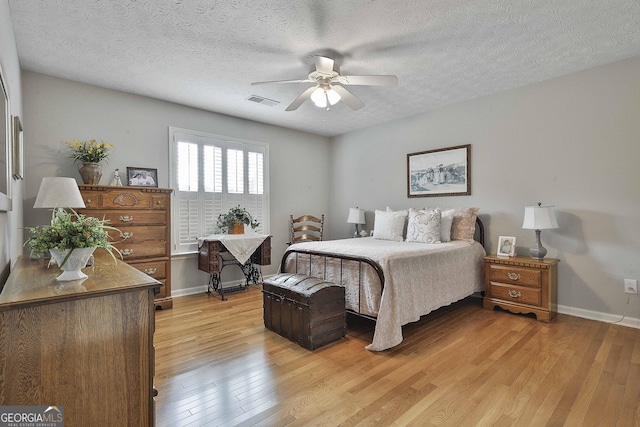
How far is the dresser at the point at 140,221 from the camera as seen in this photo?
327 centimetres

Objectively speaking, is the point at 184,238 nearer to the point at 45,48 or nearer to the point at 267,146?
the point at 267,146

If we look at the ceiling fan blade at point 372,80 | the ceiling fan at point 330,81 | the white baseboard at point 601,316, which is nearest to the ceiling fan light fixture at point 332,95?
the ceiling fan at point 330,81

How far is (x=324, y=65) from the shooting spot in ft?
8.53

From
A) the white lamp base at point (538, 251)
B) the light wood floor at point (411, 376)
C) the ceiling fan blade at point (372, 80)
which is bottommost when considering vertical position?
the light wood floor at point (411, 376)

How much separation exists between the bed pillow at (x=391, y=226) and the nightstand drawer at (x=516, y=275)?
1104 mm

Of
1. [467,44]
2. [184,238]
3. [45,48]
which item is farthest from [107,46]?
[467,44]

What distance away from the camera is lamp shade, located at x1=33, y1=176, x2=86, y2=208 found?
2168 millimetres

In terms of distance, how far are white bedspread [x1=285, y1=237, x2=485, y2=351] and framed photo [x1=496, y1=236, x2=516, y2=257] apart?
31 cm

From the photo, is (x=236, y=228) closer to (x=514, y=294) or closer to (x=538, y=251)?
(x=514, y=294)

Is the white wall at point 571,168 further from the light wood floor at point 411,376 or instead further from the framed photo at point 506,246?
the light wood floor at point 411,376

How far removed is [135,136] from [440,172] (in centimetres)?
401

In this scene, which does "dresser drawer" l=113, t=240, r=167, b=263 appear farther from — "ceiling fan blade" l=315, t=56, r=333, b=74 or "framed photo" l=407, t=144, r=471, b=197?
"framed photo" l=407, t=144, r=471, b=197

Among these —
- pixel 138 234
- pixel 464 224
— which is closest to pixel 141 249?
pixel 138 234

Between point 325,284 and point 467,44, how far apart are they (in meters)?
2.41
